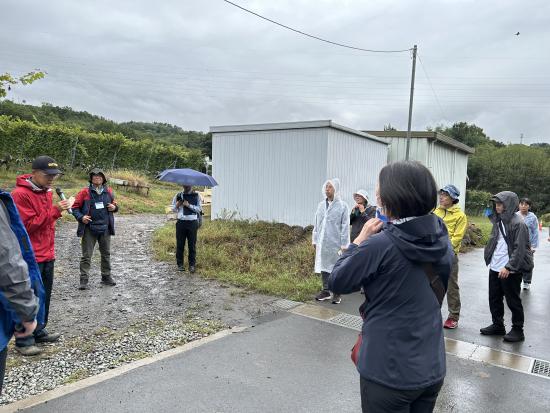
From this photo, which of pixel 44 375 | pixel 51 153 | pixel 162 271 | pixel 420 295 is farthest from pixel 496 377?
pixel 51 153

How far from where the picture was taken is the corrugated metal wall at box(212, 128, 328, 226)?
1180 centimetres

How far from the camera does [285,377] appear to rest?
421 cm

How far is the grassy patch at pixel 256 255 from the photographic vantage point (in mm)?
7629

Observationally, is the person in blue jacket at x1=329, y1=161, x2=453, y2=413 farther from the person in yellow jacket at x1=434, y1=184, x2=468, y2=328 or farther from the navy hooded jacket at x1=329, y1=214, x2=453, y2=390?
the person in yellow jacket at x1=434, y1=184, x2=468, y2=328

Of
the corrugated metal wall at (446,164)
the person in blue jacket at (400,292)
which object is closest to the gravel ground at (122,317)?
the person in blue jacket at (400,292)

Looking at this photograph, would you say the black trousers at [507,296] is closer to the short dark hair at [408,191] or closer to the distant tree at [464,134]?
the short dark hair at [408,191]

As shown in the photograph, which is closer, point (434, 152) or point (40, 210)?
point (40, 210)

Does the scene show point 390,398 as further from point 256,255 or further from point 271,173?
point 271,173

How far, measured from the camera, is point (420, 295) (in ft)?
6.40

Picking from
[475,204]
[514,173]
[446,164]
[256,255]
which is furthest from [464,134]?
[256,255]

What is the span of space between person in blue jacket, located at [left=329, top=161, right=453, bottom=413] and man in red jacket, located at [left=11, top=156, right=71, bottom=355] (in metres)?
3.87

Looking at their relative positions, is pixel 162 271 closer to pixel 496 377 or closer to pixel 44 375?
pixel 44 375

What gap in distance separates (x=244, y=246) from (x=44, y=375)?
6344mm

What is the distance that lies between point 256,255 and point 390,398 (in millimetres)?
7600
